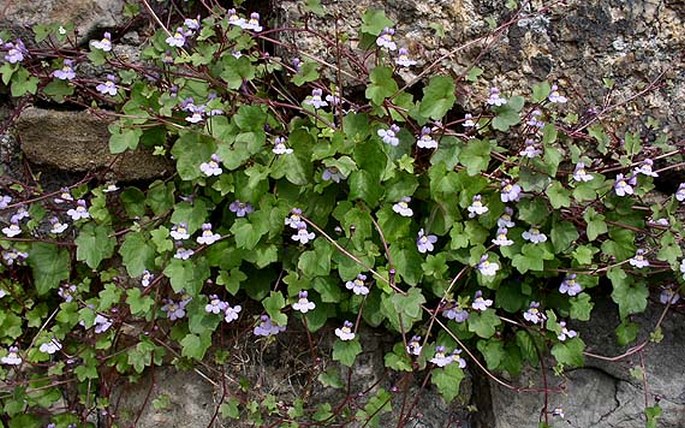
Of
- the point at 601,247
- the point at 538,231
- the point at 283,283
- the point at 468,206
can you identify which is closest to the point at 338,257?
the point at 283,283

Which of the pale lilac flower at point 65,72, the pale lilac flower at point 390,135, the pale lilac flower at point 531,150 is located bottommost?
Result: the pale lilac flower at point 65,72

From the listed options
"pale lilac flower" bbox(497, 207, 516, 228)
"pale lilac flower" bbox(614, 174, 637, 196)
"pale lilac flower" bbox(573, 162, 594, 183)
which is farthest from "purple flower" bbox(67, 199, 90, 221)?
"pale lilac flower" bbox(614, 174, 637, 196)

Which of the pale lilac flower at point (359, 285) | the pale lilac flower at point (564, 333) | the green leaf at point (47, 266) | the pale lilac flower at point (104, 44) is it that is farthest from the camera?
the green leaf at point (47, 266)

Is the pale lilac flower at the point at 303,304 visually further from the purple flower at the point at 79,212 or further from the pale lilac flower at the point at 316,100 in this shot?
the purple flower at the point at 79,212

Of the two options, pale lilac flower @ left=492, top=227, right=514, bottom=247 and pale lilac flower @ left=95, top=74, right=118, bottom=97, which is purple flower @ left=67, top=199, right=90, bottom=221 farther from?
pale lilac flower @ left=492, top=227, right=514, bottom=247

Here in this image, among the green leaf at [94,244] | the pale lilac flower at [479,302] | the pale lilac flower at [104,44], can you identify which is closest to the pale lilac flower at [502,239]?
the pale lilac flower at [479,302]

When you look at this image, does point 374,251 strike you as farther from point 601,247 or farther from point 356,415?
point 601,247

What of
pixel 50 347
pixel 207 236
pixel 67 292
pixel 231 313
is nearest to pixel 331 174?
pixel 207 236
